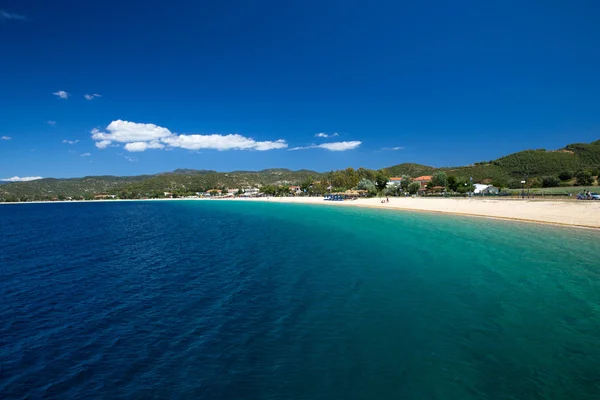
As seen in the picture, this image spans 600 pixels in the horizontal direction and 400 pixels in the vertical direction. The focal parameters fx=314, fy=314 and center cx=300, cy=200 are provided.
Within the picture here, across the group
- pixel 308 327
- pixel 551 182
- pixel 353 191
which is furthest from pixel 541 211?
pixel 353 191

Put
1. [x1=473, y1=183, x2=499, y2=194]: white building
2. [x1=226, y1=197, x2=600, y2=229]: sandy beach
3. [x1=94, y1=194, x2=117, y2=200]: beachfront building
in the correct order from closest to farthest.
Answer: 1. [x1=226, y1=197, x2=600, y2=229]: sandy beach
2. [x1=473, y1=183, x2=499, y2=194]: white building
3. [x1=94, y1=194, x2=117, y2=200]: beachfront building

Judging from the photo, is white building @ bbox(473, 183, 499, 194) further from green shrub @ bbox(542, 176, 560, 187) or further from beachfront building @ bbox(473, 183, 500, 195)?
green shrub @ bbox(542, 176, 560, 187)

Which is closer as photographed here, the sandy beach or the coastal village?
the sandy beach

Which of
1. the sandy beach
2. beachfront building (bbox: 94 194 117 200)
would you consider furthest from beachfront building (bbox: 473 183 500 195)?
beachfront building (bbox: 94 194 117 200)

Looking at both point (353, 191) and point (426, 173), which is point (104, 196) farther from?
point (426, 173)

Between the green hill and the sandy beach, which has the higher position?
the green hill

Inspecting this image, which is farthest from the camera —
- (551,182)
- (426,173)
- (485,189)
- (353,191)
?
(426,173)

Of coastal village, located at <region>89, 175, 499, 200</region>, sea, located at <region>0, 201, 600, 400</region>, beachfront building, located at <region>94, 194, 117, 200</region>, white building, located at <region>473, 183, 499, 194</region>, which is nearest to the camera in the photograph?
sea, located at <region>0, 201, 600, 400</region>

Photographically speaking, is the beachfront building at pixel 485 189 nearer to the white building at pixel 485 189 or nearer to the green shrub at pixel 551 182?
the white building at pixel 485 189

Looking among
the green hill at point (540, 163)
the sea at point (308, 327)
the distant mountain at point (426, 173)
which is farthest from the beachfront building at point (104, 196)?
the sea at point (308, 327)

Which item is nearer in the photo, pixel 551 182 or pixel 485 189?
pixel 551 182
